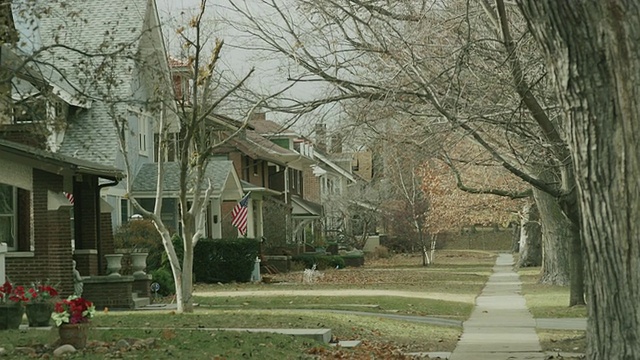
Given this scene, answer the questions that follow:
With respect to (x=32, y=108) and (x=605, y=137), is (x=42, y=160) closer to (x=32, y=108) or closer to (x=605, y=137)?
(x=32, y=108)

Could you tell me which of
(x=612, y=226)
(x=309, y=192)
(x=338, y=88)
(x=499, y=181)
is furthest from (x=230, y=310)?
(x=309, y=192)

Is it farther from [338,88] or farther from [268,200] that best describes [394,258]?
[338,88]

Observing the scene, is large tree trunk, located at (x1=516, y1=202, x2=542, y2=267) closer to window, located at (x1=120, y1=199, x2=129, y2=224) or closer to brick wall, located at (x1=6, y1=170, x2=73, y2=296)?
window, located at (x1=120, y1=199, x2=129, y2=224)

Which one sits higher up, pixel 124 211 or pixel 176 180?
pixel 176 180

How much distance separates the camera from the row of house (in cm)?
1460

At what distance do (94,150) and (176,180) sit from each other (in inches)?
213

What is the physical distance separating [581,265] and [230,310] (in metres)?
8.11

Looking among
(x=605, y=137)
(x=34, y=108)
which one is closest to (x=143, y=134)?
(x=34, y=108)

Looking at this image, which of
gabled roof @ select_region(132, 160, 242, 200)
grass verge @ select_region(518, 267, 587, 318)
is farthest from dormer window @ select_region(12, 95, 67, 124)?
gabled roof @ select_region(132, 160, 242, 200)

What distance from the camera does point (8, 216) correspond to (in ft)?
77.0

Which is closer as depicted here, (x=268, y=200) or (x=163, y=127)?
(x=163, y=127)

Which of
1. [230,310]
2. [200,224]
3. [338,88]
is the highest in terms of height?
[338,88]

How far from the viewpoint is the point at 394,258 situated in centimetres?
7319

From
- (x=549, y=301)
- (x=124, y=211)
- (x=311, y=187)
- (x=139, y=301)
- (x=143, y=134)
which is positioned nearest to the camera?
(x=139, y=301)
